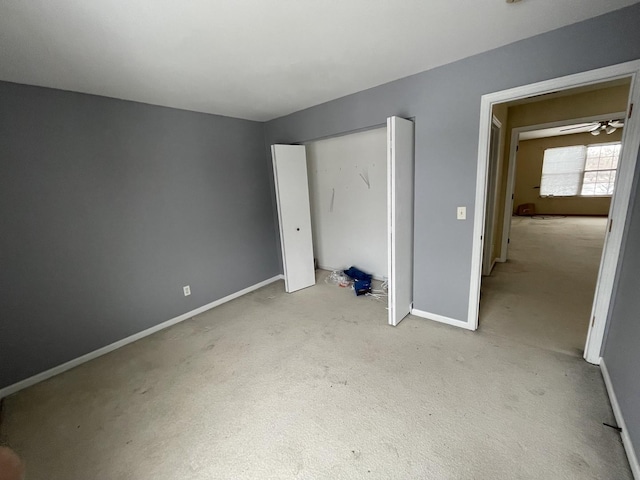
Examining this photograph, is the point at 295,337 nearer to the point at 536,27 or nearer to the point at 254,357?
the point at 254,357

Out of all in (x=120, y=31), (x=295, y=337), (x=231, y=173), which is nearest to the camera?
(x=120, y=31)

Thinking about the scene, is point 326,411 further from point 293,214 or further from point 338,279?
point 293,214

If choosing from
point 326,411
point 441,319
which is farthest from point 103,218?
point 441,319

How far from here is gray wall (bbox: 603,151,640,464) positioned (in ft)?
4.46

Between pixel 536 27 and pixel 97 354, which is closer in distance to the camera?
pixel 536 27

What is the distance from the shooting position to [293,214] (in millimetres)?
3547

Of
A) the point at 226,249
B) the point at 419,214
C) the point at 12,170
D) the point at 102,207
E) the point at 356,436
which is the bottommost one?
the point at 356,436

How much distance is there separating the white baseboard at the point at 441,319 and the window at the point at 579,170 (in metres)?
8.59

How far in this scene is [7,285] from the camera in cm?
202

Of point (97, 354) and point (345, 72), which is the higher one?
point (345, 72)

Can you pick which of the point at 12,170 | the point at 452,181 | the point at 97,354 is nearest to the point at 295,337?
the point at 97,354

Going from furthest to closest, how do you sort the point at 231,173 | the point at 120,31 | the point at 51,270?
the point at 231,173
the point at 51,270
the point at 120,31

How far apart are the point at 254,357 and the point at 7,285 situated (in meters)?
2.02

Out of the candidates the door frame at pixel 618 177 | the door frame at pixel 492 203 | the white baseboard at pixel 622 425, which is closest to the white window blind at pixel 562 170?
the door frame at pixel 492 203
